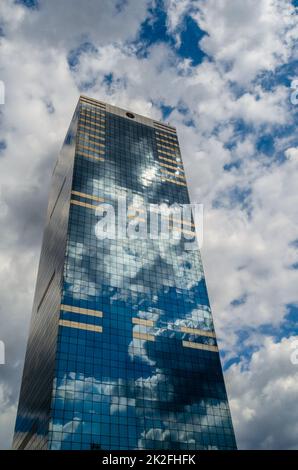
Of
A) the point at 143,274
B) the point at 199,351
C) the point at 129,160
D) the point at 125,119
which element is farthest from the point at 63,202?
the point at 199,351

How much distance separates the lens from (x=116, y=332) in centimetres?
9050

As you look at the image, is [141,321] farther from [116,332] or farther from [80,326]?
[80,326]

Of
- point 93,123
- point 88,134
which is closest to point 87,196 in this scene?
point 88,134

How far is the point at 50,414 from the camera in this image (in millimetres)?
73312

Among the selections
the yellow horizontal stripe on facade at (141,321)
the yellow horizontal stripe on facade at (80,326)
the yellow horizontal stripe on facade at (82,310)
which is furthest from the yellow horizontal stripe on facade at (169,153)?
the yellow horizontal stripe on facade at (80,326)

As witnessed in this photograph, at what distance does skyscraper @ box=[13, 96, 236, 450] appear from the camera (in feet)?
256

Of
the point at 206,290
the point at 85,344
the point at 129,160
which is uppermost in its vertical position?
the point at 129,160

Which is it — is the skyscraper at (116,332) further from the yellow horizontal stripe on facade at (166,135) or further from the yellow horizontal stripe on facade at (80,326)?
the yellow horizontal stripe on facade at (166,135)

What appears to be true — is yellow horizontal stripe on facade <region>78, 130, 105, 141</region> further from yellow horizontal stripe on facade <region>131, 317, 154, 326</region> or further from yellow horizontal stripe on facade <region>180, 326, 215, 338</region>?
yellow horizontal stripe on facade <region>180, 326, 215, 338</region>

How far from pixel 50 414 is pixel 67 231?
4621 centimetres

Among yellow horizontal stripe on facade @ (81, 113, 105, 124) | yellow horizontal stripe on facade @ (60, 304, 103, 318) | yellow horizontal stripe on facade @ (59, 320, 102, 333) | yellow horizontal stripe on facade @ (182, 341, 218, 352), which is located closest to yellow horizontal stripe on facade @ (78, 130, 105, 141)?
yellow horizontal stripe on facade @ (81, 113, 105, 124)

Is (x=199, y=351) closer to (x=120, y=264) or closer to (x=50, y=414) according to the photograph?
(x=120, y=264)

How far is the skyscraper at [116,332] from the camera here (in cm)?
7812

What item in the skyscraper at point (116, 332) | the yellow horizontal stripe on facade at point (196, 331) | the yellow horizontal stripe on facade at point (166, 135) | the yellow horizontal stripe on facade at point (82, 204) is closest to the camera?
the skyscraper at point (116, 332)
